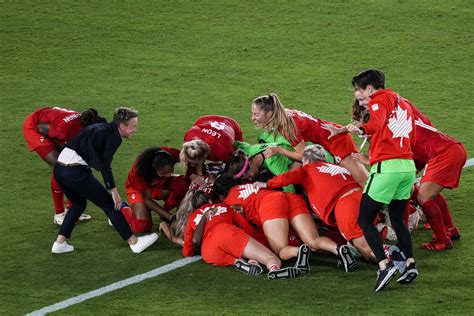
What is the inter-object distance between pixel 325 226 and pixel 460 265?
147 centimetres

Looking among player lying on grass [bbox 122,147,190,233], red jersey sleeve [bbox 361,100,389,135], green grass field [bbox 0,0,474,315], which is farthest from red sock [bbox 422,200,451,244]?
player lying on grass [bbox 122,147,190,233]

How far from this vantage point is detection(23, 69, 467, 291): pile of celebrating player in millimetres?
9633

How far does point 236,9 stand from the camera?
65.0 feet

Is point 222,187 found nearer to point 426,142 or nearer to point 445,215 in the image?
point 426,142

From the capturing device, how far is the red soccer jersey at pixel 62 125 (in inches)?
478

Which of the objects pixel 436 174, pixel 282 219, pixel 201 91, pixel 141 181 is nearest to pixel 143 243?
pixel 141 181

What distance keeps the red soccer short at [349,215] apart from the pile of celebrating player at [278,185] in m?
0.01

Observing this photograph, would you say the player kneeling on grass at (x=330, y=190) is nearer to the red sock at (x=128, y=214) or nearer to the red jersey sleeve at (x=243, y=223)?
the red jersey sleeve at (x=243, y=223)

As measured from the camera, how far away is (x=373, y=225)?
31.4ft

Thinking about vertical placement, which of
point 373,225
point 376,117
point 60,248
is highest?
point 376,117

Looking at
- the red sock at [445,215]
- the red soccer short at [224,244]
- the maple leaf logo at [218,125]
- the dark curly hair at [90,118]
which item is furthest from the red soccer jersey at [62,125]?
the red sock at [445,215]

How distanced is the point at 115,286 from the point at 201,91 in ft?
22.9

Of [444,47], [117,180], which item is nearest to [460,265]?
[117,180]

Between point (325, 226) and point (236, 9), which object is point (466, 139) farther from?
point (236, 9)
